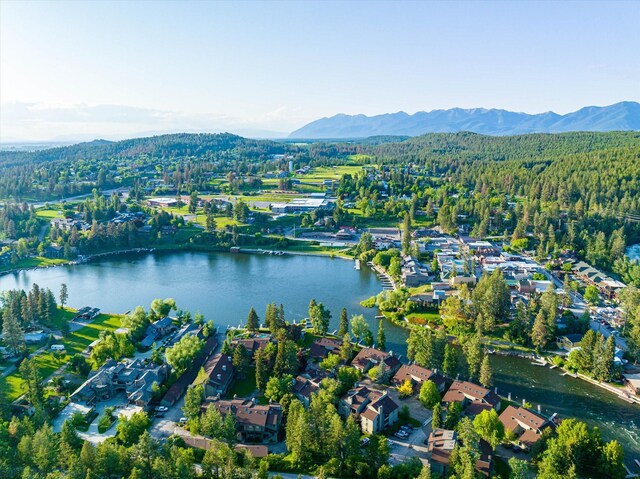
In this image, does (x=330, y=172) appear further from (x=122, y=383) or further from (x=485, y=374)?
(x=122, y=383)

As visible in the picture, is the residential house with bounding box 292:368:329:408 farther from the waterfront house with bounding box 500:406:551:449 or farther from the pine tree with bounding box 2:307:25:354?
the pine tree with bounding box 2:307:25:354

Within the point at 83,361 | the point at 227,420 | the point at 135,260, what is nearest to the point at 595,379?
the point at 227,420

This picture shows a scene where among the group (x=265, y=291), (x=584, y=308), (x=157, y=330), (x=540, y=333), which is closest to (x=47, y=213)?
(x=265, y=291)

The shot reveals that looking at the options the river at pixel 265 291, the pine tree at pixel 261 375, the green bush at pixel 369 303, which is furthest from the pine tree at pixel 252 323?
the green bush at pixel 369 303

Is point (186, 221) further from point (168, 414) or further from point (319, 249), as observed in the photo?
point (168, 414)

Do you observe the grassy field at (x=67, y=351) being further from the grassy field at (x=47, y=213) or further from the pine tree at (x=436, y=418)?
the grassy field at (x=47, y=213)

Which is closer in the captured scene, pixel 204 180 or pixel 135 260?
pixel 135 260
